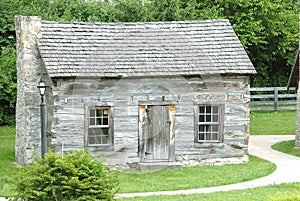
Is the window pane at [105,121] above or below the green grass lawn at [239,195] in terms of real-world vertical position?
above

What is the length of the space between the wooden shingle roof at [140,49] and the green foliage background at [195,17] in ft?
24.5

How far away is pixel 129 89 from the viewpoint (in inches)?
877

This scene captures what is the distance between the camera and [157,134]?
22.5m

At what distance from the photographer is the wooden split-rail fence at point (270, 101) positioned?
35584mm

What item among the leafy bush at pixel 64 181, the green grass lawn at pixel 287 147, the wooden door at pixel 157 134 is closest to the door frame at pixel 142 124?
the wooden door at pixel 157 134

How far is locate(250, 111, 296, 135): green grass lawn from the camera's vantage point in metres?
30.7

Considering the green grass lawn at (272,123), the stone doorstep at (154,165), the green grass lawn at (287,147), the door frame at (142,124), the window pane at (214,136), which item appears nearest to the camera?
the stone doorstep at (154,165)

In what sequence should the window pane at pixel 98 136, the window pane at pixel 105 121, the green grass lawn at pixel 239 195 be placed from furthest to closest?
the window pane at pixel 105 121 → the window pane at pixel 98 136 → the green grass lawn at pixel 239 195

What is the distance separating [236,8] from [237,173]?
698 inches

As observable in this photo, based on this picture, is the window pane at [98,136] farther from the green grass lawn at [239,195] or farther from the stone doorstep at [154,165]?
the green grass lawn at [239,195]

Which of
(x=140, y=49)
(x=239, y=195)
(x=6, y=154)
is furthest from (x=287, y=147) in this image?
(x=6, y=154)

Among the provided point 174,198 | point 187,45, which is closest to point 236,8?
point 187,45

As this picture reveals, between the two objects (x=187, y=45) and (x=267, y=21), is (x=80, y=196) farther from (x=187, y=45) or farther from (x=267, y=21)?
(x=267, y=21)

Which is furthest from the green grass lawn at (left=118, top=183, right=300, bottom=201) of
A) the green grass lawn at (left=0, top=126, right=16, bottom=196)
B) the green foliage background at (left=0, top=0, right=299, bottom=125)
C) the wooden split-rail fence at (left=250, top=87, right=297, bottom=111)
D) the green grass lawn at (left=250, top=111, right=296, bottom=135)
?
the wooden split-rail fence at (left=250, top=87, right=297, bottom=111)
